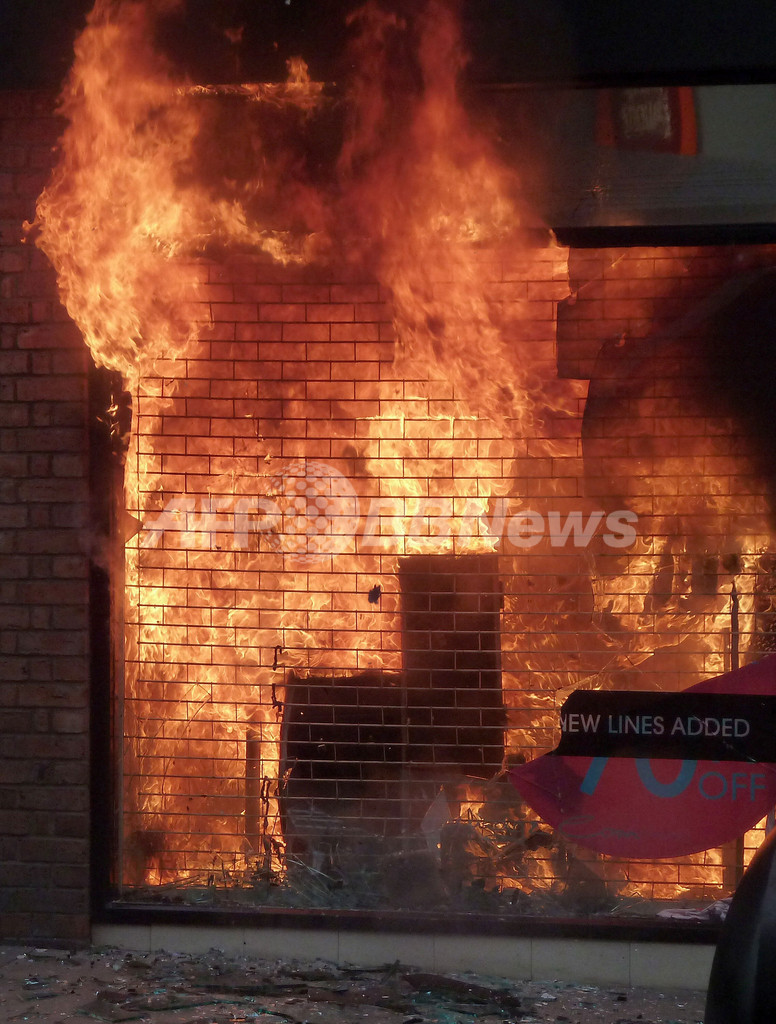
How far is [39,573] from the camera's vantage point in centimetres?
470

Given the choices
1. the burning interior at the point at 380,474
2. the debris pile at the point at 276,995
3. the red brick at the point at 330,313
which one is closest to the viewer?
the debris pile at the point at 276,995

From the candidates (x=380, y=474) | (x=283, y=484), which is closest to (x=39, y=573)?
(x=283, y=484)

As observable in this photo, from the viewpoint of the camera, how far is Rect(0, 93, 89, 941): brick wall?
15.3ft

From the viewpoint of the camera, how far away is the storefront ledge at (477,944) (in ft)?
14.5

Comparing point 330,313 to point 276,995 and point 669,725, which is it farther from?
point 276,995

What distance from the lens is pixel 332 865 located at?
475 cm

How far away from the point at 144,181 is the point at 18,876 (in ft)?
11.9

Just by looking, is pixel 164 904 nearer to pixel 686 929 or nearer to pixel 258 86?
pixel 686 929

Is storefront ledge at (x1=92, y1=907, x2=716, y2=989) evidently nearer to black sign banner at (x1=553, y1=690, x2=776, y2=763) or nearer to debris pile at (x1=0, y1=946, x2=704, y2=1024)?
debris pile at (x1=0, y1=946, x2=704, y2=1024)

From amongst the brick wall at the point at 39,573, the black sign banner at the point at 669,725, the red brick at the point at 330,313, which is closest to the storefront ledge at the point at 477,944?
the brick wall at the point at 39,573

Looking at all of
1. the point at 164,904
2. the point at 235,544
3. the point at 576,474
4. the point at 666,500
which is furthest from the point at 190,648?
the point at 666,500

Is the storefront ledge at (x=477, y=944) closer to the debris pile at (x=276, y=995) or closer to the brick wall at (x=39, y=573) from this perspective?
the debris pile at (x=276, y=995)

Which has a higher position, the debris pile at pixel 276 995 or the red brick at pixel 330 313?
the red brick at pixel 330 313

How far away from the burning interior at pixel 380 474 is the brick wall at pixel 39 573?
0.18 metres
